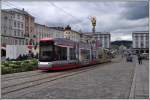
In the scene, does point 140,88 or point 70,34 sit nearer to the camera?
point 140,88

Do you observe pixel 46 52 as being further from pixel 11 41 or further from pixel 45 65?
pixel 11 41

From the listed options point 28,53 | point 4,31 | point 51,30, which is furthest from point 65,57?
point 51,30

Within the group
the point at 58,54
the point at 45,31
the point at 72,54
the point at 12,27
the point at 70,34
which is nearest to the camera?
the point at 58,54

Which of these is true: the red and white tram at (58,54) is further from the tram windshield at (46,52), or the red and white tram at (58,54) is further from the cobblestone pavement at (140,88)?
the cobblestone pavement at (140,88)

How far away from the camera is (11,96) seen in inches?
456

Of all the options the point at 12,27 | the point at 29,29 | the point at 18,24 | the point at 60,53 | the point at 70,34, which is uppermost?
the point at 18,24

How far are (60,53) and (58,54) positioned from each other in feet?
1.50

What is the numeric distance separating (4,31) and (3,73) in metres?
56.7

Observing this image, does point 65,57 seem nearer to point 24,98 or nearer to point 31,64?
point 31,64

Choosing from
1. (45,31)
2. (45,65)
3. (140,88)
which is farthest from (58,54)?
(45,31)

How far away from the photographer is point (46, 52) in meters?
26.9

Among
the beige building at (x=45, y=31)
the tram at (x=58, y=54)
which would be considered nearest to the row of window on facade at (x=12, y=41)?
the beige building at (x=45, y=31)

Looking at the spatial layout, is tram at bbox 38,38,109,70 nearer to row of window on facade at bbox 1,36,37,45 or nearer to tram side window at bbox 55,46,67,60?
tram side window at bbox 55,46,67,60

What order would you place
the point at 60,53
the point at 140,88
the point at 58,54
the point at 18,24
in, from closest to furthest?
1. the point at 140,88
2. the point at 58,54
3. the point at 60,53
4. the point at 18,24
